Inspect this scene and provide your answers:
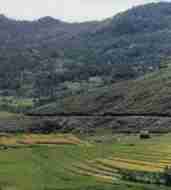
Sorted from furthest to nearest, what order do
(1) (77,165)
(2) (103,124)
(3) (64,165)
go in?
(2) (103,124) < (3) (64,165) < (1) (77,165)

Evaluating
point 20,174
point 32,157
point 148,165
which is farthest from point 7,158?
point 148,165

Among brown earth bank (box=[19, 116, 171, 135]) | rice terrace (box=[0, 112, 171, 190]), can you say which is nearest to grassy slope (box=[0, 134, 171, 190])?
rice terrace (box=[0, 112, 171, 190])

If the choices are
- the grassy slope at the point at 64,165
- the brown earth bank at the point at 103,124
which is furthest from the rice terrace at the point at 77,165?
the brown earth bank at the point at 103,124

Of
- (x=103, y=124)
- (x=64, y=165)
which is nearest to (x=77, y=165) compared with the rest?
(x=64, y=165)

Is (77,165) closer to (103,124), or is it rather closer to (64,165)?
(64,165)

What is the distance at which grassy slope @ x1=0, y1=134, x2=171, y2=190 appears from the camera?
205ft

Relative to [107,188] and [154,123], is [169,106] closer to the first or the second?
[154,123]

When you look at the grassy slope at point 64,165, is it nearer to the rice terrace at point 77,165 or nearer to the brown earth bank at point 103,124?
the rice terrace at point 77,165

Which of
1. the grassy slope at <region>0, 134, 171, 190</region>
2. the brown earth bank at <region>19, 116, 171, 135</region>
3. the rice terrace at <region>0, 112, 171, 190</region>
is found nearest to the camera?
the grassy slope at <region>0, 134, 171, 190</region>

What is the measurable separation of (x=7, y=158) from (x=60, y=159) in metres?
8.76

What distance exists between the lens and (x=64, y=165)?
80875mm

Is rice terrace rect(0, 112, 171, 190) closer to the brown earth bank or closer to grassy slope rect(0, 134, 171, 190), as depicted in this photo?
grassy slope rect(0, 134, 171, 190)

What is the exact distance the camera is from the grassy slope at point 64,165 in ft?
205

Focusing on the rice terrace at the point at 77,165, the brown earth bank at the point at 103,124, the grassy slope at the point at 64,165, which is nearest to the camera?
the grassy slope at the point at 64,165
